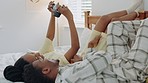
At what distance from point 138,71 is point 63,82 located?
18.1 inches

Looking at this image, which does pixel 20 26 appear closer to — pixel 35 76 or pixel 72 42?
pixel 72 42

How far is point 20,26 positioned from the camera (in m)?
3.99

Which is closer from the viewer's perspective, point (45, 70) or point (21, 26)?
point (45, 70)

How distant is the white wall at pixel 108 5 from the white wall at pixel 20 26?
131 centimetres

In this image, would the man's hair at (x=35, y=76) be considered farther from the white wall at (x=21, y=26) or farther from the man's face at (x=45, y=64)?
the white wall at (x=21, y=26)

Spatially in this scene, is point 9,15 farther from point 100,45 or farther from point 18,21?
point 100,45

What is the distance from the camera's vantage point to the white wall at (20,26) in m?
3.85

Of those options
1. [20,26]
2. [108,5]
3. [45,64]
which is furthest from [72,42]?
[20,26]

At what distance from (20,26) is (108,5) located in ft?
5.50

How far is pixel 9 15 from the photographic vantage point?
12.7 feet

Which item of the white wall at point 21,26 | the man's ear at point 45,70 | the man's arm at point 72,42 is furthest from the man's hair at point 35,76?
the white wall at point 21,26

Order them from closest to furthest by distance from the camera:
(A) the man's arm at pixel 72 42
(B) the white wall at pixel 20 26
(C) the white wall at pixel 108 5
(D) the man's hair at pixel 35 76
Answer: (D) the man's hair at pixel 35 76
(A) the man's arm at pixel 72 42
(C) the white wall at pixel 108 5
(B) the white wall at pixel 20 26

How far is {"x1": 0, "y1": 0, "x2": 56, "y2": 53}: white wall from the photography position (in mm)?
3854

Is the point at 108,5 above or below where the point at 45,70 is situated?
above
